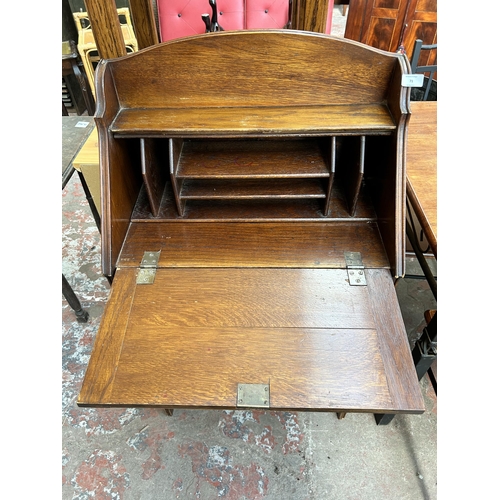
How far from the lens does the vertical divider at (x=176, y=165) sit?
49.6 inches

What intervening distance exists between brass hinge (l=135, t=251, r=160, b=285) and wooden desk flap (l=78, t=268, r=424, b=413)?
0.06ft

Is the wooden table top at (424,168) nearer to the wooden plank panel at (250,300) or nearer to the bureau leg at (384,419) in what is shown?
the wooden plank panel at (250,300)

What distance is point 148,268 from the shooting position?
4.25ft

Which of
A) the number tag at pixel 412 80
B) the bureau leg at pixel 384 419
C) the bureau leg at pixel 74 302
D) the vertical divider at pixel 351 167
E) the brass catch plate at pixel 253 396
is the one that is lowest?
the bureau leg at pixel 384 419

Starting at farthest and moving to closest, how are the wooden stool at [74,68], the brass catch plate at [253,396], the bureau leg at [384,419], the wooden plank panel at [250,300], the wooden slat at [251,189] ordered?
1. the wooden stool at [74,68]
2. the bureau leg at [384,419]
3. the wooden slat at [251,189]
4. the wooden plank panel at [250,300]
5. the brass catch plate at [253,396]

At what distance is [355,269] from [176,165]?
0.75 metres

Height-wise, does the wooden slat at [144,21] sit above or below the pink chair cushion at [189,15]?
below

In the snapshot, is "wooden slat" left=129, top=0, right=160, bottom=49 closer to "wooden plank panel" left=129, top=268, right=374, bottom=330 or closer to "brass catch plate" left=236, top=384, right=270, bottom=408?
"wooden plank panel" left=129, top=268, right=374, bottom=330

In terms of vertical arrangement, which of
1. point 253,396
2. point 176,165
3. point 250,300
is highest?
point 176,165

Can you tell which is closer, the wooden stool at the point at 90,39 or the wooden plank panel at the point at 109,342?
the wooden plank panel at the point at 109,342

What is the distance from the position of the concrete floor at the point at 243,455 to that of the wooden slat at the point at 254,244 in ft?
3.03

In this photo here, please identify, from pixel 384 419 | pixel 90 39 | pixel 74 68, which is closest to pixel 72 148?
pixel 74 68

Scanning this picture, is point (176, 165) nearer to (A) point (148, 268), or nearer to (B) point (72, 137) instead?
(A) point (148, 268)

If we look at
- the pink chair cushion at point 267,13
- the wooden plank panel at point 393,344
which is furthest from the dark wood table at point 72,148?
the wooden plank panel at point 393,344
